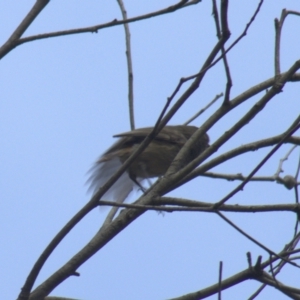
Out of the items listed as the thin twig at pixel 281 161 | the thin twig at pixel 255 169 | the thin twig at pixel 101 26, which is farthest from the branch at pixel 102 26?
the thin twig at pixel 281 161

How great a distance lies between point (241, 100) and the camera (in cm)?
321

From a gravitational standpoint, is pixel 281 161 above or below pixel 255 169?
above

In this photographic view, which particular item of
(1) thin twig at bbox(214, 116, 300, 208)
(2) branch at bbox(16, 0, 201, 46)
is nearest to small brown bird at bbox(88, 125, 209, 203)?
(2) branch at bbox(16, 0, 201, 46)

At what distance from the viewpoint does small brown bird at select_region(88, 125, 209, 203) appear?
5.89m

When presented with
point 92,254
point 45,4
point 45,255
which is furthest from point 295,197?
point 45,4

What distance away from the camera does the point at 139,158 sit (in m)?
6.43

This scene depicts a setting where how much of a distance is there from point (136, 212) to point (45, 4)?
1.03 m

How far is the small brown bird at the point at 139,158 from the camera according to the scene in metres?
5.89

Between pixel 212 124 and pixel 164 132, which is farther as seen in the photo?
pixel 164 132

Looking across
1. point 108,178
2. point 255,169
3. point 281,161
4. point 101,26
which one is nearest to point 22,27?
point 101,26

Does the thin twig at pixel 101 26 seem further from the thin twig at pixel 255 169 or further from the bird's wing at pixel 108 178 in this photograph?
the bird's wing at pixel 108 178

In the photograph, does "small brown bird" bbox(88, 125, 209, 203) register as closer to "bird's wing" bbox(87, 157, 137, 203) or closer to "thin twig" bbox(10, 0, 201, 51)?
"bird's wing" bbox(87, 157, 137, 203)

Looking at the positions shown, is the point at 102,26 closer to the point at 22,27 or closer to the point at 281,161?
the point at 22,27

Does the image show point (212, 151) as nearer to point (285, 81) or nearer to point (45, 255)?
point (285, 81)
